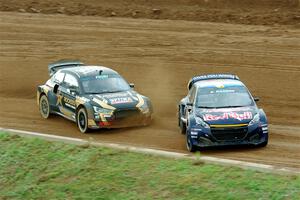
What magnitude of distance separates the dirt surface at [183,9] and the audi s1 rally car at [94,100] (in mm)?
13111

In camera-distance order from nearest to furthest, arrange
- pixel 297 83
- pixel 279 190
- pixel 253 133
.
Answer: pixel 279 190
pixel 253 133
pixel 297 83

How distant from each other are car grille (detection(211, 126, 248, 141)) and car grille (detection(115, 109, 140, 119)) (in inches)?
143

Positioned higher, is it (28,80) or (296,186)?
(296,186)

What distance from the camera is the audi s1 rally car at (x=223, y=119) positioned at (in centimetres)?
1553

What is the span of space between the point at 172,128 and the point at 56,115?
4.04 metres

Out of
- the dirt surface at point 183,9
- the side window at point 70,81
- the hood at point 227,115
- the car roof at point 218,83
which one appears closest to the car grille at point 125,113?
the side window at point 70,81

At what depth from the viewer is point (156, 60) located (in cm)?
2770

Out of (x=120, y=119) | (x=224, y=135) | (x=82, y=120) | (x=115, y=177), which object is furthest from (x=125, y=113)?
(x=115, y=177)

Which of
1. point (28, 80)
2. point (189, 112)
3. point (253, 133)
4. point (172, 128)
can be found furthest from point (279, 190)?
point (28, 80)

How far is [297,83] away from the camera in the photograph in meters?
23.6

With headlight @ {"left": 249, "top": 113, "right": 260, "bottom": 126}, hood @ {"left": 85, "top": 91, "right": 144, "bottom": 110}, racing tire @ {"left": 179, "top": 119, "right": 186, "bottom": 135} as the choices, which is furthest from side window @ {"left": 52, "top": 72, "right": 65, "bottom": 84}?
headlight @ {"left": 249, "top": 113, "right": 260, "bottom": 126}

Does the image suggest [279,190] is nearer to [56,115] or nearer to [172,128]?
[172,128]

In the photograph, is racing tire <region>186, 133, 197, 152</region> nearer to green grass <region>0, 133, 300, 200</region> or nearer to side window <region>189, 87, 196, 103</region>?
side window <region>189, 87, 196, 103</region>

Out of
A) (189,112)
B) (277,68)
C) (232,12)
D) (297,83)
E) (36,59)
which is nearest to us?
(189,112)
